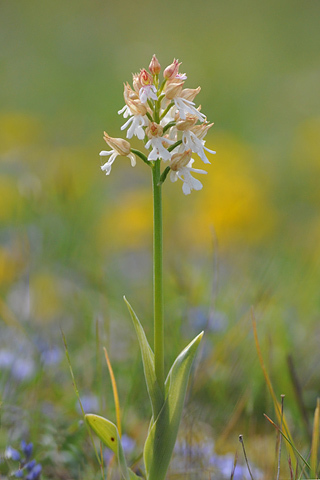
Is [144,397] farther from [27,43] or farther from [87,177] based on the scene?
[27,43]

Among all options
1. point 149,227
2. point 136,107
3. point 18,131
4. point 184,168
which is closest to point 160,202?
point 184,168

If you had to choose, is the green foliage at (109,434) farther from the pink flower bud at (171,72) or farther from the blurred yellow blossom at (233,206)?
the blurred yellow blossom at (233,206)

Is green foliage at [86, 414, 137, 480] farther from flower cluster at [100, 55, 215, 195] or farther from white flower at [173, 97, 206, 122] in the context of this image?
white flower at [173, 97, 206, 122]

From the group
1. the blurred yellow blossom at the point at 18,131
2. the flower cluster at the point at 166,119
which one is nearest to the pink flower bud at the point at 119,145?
the flower cluster at the point at 166,119

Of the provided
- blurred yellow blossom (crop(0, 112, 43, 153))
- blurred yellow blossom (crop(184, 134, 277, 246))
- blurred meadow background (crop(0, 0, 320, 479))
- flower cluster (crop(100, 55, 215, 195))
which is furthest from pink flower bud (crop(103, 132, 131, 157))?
blurred yellow blossom (crop(0, 112, 43, 153))

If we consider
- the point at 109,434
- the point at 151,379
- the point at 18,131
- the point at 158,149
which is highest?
the point at 18,131

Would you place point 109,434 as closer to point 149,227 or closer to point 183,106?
point 183,106
